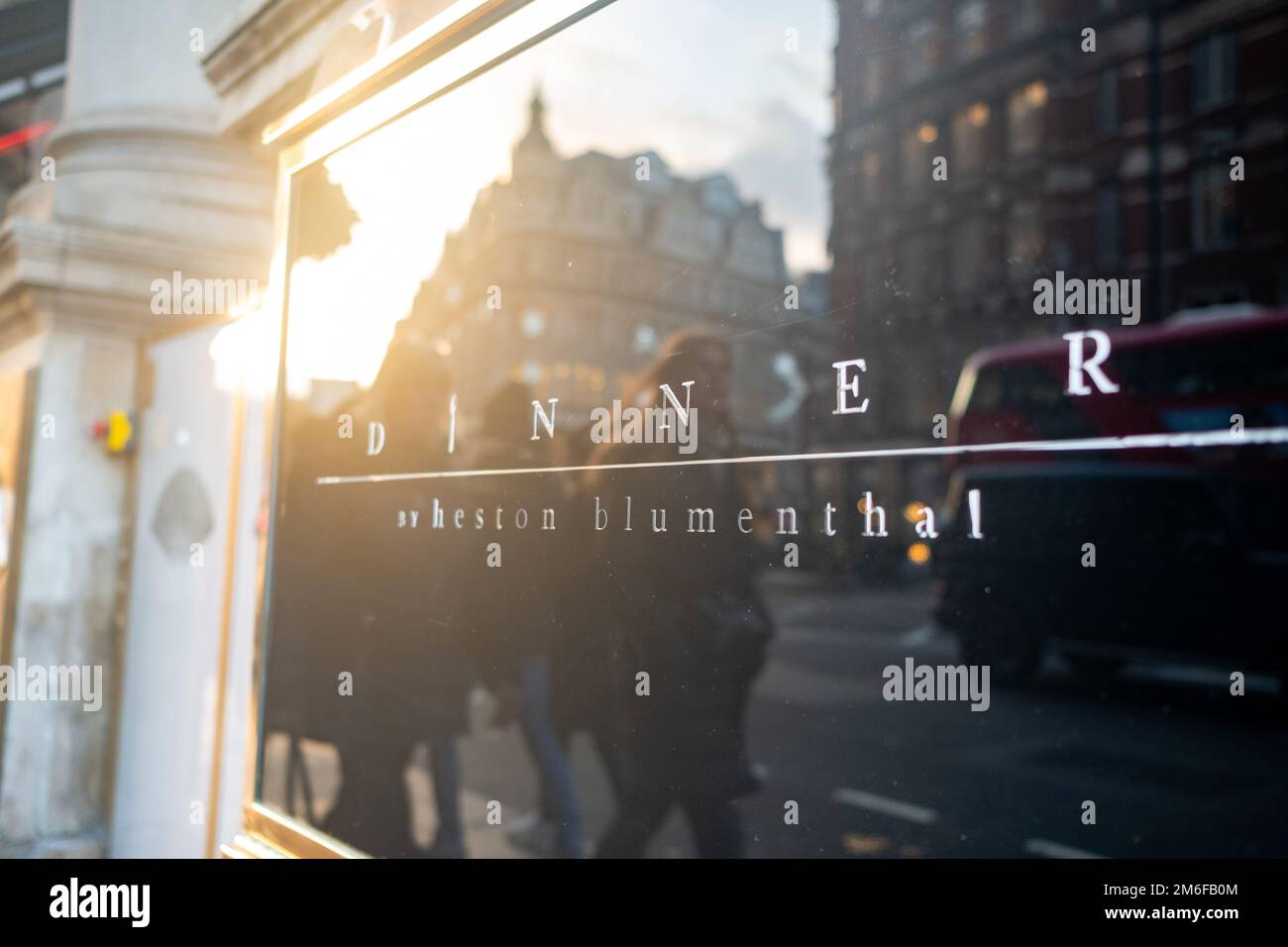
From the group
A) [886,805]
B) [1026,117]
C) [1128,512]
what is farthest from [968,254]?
[886,805]

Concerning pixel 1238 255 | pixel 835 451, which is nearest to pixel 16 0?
pixel 835 451

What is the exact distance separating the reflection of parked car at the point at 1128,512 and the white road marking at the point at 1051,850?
223 mm

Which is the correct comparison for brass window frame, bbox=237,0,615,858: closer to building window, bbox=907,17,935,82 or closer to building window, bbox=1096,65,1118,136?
building window, bbox=907,17,935,82

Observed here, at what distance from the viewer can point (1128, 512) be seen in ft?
4.31

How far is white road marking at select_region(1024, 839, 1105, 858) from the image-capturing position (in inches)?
55.5

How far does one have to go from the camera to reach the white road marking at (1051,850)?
1.41 metres

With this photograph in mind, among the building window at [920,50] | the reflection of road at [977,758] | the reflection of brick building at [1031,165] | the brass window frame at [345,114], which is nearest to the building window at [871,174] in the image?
the reflection of brick building at [1031,165]

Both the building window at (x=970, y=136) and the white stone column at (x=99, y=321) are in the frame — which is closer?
the building window at (x=970, y=136)

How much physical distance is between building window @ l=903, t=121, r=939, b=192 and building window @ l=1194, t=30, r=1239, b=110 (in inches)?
15.4

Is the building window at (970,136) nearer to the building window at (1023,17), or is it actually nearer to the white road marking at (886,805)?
the building window at (1023,17)

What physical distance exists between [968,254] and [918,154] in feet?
0.76

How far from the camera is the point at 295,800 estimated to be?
293cm

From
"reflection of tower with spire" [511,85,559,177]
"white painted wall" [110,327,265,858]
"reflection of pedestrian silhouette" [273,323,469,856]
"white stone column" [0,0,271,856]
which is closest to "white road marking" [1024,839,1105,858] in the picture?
"reflection of pedestrian silhouette" [273,323,469,856]
